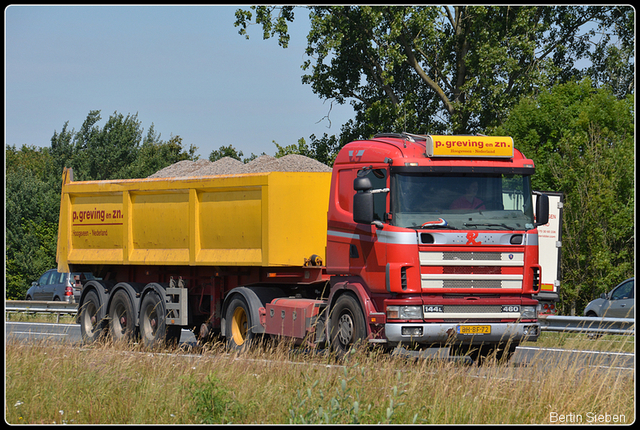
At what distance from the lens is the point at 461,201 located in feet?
37.5

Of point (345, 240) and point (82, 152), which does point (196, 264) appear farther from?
point (82, 152)

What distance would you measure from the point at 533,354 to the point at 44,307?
17594 mm

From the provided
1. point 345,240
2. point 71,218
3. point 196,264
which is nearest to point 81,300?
point 71,218

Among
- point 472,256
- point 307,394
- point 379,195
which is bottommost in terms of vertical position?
point 307,394

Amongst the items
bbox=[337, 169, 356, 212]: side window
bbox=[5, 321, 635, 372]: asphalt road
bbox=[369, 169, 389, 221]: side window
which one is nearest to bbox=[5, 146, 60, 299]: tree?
bbox=[5, 321, 635, 372]: asphalt road

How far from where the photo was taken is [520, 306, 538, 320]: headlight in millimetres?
11500

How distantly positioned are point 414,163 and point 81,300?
9371mm

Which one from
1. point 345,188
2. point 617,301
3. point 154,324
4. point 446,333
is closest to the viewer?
point 446,333

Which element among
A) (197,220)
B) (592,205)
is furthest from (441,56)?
(197,220)

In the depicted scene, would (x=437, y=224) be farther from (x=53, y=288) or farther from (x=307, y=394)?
(x=53, y=288)

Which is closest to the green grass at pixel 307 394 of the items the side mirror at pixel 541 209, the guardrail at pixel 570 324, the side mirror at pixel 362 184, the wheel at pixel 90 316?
the side mirror at pixel 362 184

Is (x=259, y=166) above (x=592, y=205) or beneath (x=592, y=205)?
above

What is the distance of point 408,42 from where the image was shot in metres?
35.7

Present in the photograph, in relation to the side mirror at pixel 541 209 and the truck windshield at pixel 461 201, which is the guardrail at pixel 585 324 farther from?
the truck windshield at pixel 461 201
